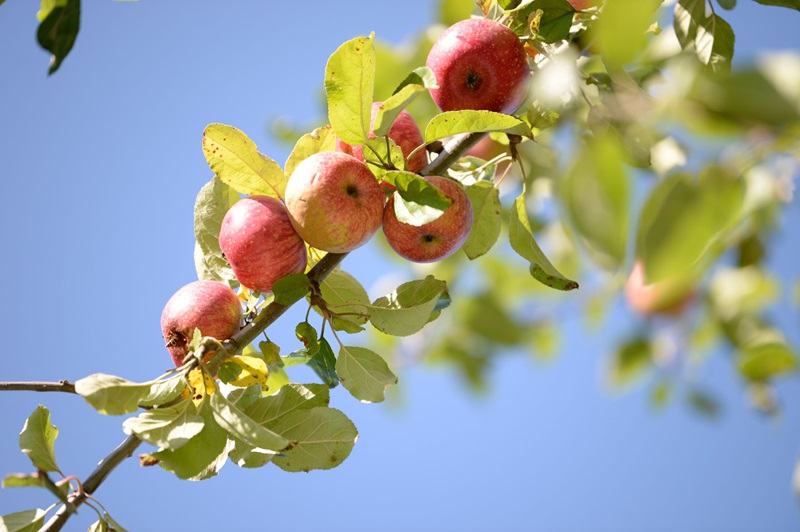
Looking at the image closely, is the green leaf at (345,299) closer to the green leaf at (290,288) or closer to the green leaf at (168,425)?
the green leaf at (290,288)

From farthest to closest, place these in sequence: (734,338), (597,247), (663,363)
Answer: (663,363)
(734,338)
(597,247)

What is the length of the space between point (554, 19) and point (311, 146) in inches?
20.8

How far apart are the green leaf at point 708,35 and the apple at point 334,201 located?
0.73 meters

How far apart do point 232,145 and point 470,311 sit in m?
1.03

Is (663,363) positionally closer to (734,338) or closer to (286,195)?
(734,338)

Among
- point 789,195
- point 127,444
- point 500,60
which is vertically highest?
point 789,195

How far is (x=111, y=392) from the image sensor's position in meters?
1.08

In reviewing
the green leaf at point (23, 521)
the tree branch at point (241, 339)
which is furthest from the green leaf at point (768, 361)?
the green leaf at point (23, 521)

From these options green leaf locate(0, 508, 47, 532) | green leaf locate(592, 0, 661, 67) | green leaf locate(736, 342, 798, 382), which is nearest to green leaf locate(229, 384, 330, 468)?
green leaf locate(0, 508, 47, 532)

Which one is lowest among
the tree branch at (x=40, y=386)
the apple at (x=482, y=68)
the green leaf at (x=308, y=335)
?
the tree branch at (x=40, y=386)

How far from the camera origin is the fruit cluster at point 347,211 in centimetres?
122

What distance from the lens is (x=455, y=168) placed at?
5.24ft

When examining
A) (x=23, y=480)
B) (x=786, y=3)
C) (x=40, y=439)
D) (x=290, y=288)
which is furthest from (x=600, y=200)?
(x=40, y=439)

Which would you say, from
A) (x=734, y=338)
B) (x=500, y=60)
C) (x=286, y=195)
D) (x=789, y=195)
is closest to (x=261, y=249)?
(x=286, y=195)
